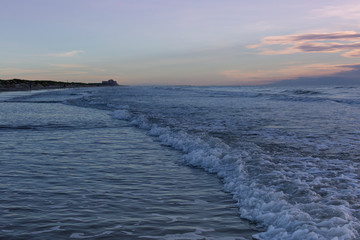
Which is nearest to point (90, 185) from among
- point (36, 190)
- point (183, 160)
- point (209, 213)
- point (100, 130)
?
point (36, 190)

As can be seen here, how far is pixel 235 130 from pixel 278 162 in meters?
6.62

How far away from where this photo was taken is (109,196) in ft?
20.6

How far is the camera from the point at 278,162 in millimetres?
9031

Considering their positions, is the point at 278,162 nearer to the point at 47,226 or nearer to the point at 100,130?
the point at 47,226

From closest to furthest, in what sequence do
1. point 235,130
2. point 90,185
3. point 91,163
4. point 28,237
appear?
1. point 28,237
2. point 90,185
3. point 91,163
4. point 235,130

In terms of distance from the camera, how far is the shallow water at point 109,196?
15.8ft

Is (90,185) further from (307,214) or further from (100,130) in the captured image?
(100,130)

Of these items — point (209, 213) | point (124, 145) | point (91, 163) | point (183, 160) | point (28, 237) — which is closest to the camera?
point (28, 237)

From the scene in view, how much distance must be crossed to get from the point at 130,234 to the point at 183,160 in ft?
17.3

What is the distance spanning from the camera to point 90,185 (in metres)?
6.98

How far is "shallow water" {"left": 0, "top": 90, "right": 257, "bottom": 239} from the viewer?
4.82m

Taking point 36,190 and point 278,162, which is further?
point 278,162

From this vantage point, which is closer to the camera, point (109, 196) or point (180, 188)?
point (109, 196)

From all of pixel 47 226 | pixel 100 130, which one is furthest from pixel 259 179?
pixel 100 130
